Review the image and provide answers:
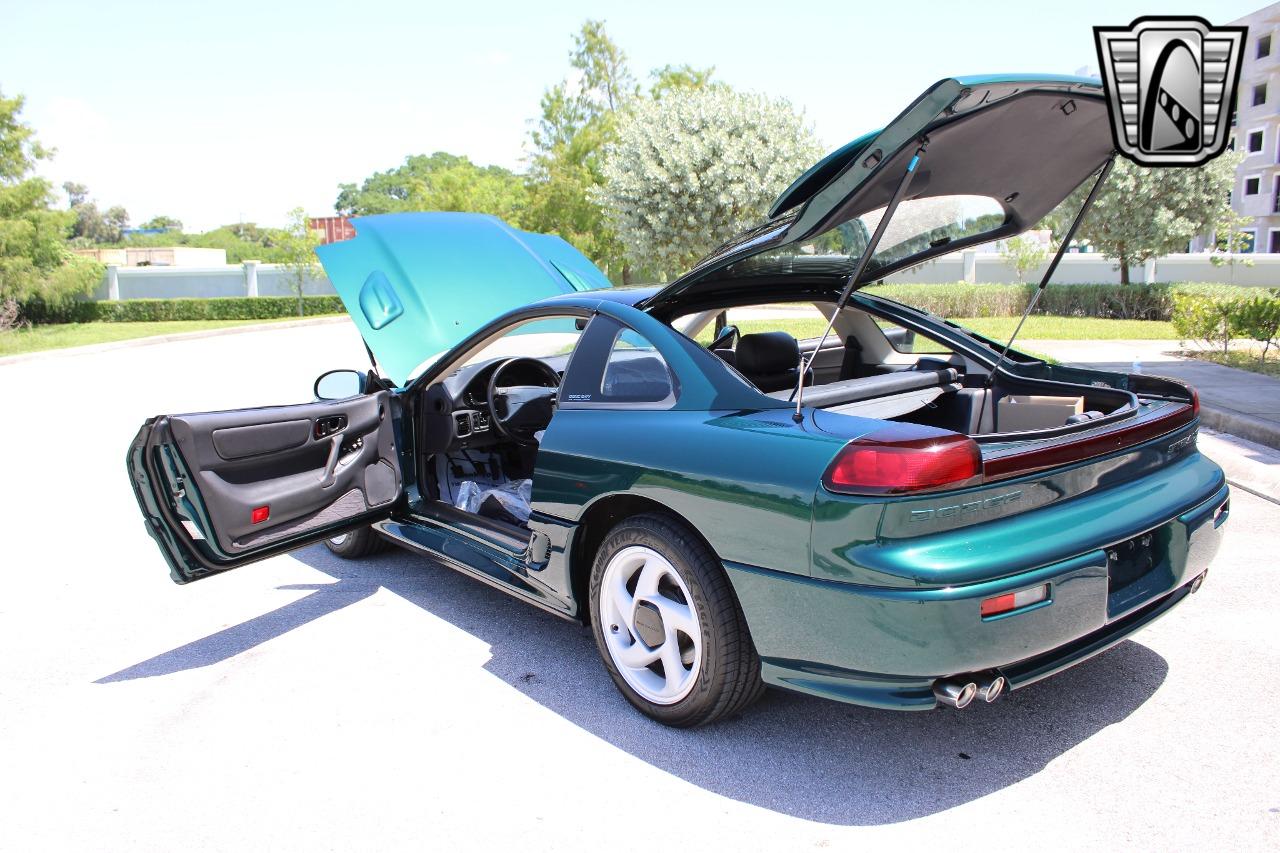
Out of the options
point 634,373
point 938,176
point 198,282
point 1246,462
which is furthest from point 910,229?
point 198,282

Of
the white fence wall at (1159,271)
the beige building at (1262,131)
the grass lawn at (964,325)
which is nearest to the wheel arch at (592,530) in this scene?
the grass lawn at (964,325)

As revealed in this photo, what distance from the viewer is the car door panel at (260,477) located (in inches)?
141

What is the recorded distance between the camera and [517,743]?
3148 millimetres

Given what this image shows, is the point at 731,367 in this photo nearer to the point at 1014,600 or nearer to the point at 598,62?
the point at 1014,600

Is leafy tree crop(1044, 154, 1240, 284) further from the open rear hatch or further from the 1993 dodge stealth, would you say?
the 1993 dodge stealth

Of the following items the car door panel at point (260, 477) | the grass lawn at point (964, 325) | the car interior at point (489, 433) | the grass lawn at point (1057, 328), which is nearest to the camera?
the car door panel at point (260, 477)

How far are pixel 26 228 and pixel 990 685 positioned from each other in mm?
32539

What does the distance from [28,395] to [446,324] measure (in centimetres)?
1067

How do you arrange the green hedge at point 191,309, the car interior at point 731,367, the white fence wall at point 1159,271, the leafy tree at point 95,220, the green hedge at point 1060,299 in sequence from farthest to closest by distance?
the leafy tree at point 95,220, the white fence wall at point 1159,271, the green hedge at point 191,309, the green hedge at point 1060,299, the car interior at point 731,367

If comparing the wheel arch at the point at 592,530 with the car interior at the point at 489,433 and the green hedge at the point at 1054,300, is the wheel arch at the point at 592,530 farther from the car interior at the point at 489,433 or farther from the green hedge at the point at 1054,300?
the green hedge at the point at 1054,300

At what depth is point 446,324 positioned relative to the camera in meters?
5.22

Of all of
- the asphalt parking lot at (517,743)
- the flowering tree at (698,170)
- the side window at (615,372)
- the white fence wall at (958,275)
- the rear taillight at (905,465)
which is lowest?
the asphalt parking lot at (517,743)

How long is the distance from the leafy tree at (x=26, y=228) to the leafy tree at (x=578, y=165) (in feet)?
49.5

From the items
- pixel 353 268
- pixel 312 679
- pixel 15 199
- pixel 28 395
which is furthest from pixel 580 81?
pixel 312 679
